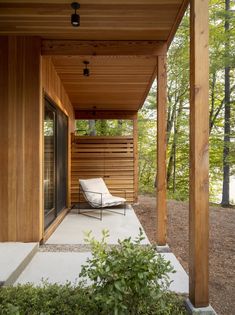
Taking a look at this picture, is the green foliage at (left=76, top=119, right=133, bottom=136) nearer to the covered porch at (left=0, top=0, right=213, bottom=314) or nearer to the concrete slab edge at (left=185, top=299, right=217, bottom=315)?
the covered porch at (left=0, top=0, right=213, bottom=314)

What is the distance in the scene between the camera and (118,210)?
6625mm

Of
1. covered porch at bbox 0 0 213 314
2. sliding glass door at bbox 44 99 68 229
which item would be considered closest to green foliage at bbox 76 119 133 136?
sliding glass door at bbox 44 99 68 229

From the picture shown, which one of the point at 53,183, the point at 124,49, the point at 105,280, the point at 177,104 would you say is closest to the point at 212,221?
the point at 53,183

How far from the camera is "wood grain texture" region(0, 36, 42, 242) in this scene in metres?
3.63

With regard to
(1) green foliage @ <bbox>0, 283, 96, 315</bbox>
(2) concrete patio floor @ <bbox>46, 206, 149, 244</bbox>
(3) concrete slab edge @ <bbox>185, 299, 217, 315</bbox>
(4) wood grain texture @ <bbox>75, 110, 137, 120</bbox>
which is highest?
(4) wood grain texture @ <bbox>75, 110, 137, 120</bbox>

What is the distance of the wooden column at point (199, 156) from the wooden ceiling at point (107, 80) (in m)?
1.95

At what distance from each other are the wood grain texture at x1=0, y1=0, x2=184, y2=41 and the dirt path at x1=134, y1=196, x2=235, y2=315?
9.88 feet

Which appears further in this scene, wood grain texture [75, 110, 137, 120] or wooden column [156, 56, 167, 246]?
wood grain texture [75, 110, 137, 120]

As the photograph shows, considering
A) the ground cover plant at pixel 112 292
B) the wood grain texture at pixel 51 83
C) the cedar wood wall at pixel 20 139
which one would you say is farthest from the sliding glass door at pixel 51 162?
the ground cover plant at pixel 112 292

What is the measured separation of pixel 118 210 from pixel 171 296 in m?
4.29

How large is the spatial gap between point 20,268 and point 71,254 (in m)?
0.75

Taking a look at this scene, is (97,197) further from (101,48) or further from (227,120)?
(227,120)

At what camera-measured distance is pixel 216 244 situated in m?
4.22

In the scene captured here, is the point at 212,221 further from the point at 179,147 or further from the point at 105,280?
the point at 179,147
